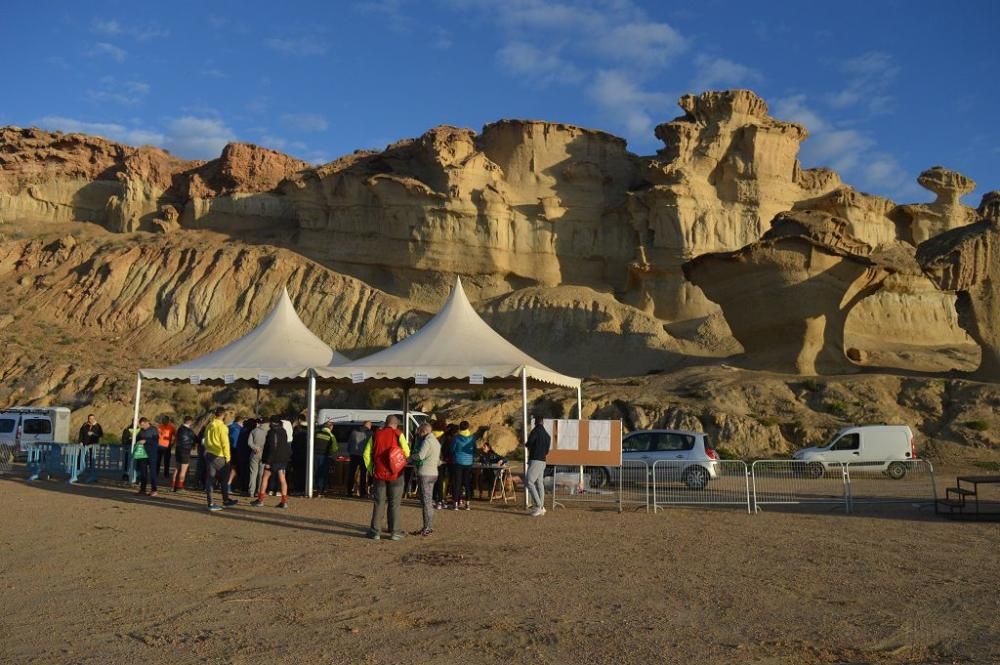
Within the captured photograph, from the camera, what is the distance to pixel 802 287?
122 ft

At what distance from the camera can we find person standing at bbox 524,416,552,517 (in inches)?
522

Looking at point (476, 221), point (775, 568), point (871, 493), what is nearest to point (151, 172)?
A: point (476, 221)

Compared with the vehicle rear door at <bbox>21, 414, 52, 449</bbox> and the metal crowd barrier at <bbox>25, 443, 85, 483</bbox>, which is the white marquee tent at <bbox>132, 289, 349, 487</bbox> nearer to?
the metal crowd barrier at <bbox>25, 443, 85, 483</bbox>

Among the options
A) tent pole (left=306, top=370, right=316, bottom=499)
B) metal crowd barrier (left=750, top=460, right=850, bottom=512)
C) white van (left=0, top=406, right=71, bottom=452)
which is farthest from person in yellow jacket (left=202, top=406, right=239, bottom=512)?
white van (left=0, top=406, right=71, bottom=452)

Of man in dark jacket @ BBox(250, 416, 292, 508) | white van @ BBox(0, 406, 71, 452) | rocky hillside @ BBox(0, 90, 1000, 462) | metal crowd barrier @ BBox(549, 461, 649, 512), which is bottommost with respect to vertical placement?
metal crowd barrier @ BBox(549, 461, 649, 512)

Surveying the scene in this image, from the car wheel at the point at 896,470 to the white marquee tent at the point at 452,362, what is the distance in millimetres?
8901

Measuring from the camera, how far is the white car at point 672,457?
17.2 metres

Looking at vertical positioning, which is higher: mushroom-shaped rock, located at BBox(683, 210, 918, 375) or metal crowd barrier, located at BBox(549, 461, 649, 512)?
mushroom-shaped rock, located at BBox(683, 210, 918, 375)

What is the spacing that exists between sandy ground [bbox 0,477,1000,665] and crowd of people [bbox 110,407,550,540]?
0.81 metres

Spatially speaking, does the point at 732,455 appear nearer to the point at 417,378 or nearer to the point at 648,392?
the point at 648,392

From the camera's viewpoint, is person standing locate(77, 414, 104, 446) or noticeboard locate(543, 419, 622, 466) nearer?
noticeboard locate(543, 419, 622, 466)

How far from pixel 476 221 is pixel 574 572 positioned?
53652 millimetres

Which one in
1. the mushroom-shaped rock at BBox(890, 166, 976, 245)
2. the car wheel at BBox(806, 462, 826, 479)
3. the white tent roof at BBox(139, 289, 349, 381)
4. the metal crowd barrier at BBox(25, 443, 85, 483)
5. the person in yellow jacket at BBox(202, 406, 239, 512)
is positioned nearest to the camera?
the person in yellow jacket at BBox(202, 406, 239, 512)

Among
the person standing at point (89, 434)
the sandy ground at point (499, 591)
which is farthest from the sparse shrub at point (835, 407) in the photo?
the person standing at point (89, 434)
